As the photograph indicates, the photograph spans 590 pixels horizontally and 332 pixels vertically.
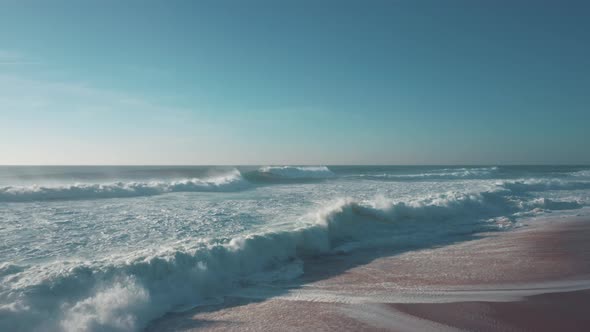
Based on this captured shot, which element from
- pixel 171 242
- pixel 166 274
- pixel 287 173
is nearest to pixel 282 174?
pixel 287 173

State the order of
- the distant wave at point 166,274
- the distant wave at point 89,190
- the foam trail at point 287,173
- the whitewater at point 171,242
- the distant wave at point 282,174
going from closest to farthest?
the distant wave at point 166,274 → the whitewater at point 171,242 → the distant wave at point 89,190 → the distant wave at point 282,174 → the foam trail at point 287,173

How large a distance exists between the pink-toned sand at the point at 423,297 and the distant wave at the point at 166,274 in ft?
1.63

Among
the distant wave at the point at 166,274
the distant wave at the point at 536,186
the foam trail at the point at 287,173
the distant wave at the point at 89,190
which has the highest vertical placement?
the foam trail at the point at 287,173

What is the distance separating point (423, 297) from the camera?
579 cm

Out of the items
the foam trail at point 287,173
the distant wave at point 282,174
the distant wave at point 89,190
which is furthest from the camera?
the foam trail at point 287,173

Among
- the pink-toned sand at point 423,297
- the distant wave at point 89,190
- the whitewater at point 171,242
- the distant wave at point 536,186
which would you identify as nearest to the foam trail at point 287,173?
the distant wave at point 89,190

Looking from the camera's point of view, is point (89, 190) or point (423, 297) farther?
point (89, 190)

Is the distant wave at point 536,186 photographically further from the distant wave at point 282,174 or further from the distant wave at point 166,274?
the distant wave at point 282,174

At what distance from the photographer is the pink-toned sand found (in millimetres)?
4879

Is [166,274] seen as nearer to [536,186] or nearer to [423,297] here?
[423,297]

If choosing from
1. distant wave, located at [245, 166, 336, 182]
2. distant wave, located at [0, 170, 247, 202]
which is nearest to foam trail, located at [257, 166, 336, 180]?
distant wave, located at [245, 166, 336, 182]

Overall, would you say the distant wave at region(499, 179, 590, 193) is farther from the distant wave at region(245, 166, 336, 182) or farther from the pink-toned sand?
A: the pink-toned sand

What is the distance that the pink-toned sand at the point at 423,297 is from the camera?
4.88 m

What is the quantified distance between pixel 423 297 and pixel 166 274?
4.28 meters
